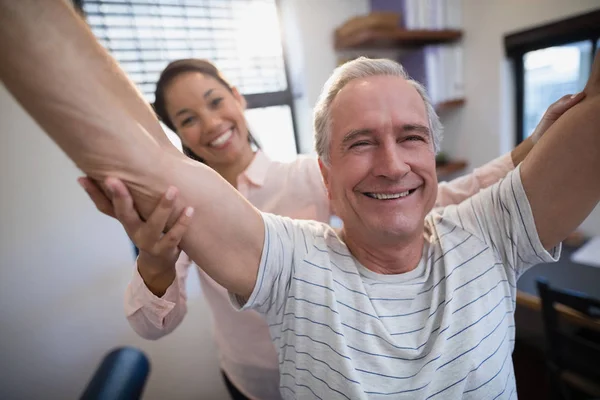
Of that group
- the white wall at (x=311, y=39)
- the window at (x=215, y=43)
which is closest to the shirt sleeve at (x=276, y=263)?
the window at (x=215, y=43)

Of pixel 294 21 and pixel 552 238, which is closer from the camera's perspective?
pixel 552 238

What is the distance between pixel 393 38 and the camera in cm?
194

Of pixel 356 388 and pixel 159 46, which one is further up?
pixel 159 46

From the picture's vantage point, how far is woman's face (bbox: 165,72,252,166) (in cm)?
96

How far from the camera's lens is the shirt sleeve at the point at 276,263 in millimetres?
618

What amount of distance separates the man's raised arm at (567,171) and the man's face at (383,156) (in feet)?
0.68

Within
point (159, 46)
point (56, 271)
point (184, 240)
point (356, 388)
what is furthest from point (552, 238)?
point (159, 46)

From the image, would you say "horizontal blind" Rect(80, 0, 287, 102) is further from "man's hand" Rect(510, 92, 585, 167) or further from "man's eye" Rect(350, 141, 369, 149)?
"man's hand" Rect(510, 92, 585, 167)

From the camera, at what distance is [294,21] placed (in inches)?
76.9

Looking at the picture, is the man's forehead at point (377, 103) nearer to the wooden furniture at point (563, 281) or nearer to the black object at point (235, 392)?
the black object at point (235, 392)

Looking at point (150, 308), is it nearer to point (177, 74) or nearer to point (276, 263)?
point (276, 263)

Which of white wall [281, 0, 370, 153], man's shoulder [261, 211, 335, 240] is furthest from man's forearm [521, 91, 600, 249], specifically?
white wall [281, 0, 370, 153]

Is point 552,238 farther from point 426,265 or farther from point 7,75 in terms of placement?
point 7,75

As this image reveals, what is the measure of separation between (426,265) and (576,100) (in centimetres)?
49
